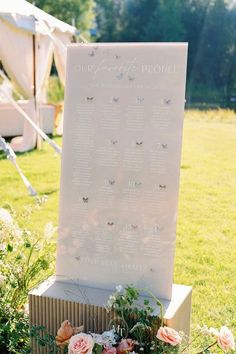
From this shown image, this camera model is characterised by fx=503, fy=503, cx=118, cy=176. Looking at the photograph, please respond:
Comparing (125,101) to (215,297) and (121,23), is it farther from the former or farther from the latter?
(121,23)

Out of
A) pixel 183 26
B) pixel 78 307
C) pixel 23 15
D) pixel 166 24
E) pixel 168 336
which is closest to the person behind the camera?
pixel 168 336

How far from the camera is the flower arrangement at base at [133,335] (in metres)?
2.03

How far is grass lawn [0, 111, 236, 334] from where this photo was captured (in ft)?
11.3

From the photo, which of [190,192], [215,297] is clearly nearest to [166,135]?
[215,297]

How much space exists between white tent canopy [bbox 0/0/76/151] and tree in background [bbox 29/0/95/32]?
19762mm

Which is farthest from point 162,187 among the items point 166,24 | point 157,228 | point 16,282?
point 166,24

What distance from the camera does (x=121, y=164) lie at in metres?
2.46

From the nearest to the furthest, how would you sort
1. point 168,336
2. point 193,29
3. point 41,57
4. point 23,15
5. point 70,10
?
point 168,336 < point 23,15 < point 41,57 < point 70,10 < point 193,29

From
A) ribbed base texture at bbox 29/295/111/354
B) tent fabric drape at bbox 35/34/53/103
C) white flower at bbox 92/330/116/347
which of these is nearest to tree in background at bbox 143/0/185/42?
tent fabric drape at bbox 35/34/53/103

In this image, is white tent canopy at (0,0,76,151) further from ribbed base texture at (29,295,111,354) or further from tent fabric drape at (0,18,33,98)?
ribbed base texture at (29,295,111,354)

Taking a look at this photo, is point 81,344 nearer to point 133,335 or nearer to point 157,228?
point 133,335

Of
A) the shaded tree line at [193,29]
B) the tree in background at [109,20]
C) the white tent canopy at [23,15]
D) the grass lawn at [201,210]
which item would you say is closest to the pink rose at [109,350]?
the grass lawn at [201,210]

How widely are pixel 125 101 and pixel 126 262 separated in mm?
785

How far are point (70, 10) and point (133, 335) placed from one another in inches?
1117
